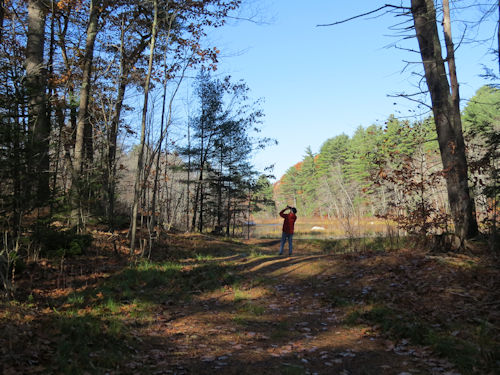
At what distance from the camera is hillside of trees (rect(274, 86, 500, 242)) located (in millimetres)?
8656

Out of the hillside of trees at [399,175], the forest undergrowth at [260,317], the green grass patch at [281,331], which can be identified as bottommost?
the green grass patch at [281,331]

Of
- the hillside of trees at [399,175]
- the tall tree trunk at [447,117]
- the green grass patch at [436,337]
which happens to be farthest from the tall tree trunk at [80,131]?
the tall tree trunk at [447,117]

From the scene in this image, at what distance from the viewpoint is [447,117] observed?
8883 millimetres

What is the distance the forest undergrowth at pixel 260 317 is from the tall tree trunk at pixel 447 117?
98 cm

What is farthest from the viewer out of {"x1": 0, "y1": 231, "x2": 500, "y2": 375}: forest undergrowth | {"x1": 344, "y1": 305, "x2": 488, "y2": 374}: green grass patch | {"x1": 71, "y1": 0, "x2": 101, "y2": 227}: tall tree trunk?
{"x1": 71, "y1": 0, "x2": 101, "y2": 227}: tall tree trunk

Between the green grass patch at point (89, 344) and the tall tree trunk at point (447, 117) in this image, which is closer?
the green grass patch at point (89, 344)

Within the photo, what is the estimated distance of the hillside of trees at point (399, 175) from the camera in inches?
341

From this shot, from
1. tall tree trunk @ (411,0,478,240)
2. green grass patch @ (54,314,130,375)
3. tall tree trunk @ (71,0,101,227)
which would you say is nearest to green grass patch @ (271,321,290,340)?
green grass patch @ (54,314,130,375)

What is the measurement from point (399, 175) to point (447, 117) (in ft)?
7.11

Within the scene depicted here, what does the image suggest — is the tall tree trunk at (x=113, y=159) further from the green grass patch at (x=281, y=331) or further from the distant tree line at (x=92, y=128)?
the green grass patch at (x=281, y=331)

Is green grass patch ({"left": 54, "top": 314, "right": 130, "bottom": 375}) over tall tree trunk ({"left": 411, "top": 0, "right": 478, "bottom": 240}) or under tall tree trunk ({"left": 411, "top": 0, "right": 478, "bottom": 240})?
under

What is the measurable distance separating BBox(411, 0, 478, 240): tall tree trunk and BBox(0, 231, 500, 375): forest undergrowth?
38.8 inches

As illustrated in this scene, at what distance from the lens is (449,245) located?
8.30m

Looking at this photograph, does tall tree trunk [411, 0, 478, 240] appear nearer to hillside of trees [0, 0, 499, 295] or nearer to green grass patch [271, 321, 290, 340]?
hillside of trees [0, 0, 499, 295]
